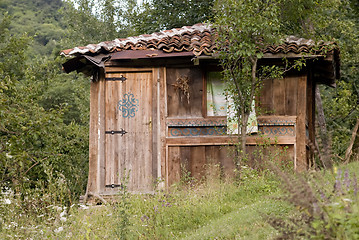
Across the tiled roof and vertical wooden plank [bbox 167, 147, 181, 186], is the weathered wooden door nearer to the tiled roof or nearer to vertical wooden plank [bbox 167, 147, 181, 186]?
vertical wooden plank [bbox 167, 147, 181, 186]

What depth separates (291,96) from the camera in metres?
10.1

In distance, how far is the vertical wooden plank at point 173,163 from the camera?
10031 mm

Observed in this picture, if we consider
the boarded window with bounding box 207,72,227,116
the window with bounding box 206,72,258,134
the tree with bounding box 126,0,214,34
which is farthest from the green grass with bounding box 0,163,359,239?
the tree with bounding box 126,0,214,34

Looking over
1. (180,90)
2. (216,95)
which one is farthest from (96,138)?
(216,95)

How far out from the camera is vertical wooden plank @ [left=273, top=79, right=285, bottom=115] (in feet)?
33.2

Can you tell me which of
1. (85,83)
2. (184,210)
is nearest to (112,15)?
(85,83)

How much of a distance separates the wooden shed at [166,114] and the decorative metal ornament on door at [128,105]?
0.07 ft

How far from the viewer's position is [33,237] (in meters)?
5.85

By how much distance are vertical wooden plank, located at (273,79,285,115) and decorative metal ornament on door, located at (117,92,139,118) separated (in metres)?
3.09

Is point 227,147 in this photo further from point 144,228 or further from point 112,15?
point 112,15

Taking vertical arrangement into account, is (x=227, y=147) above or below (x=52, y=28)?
below

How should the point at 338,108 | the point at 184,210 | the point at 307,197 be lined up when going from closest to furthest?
1. the point at 307,197
2. the point at 184,210
3. the point at 338,108

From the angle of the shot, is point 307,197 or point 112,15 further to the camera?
point 112,15

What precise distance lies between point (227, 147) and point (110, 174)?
2668 mm
